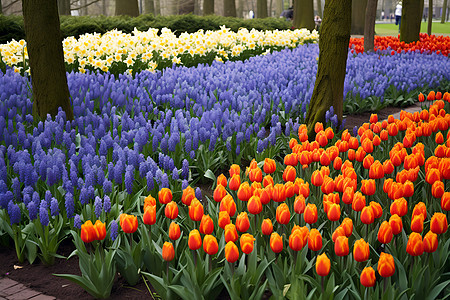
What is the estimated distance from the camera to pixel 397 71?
388 inches

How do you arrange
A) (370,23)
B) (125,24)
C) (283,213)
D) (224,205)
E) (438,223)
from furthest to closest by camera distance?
(125,24) < (370,23) < (224,205) < (283,213) < (438,223)

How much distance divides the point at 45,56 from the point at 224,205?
3499mm

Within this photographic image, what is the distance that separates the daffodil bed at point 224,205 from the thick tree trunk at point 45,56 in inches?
10.0

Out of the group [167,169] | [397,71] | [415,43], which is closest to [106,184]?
[167,169]

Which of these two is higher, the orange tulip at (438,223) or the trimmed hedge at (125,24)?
the trimmed hedge at (125,24)

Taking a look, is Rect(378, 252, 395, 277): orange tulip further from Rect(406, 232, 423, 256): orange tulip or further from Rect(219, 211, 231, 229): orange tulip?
Rect(219, 211, 231, 229): orange tulip

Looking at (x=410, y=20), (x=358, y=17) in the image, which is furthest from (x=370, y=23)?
(x=358, y=17)

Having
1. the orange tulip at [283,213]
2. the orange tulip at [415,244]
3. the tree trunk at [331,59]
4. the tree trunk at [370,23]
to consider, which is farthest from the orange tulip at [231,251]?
the tree trunk at [370,23]

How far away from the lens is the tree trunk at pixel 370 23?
1166 centimetres

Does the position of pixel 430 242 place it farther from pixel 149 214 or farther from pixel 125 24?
pixel 125 24

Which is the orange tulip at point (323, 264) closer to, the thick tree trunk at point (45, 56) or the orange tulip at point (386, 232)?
the orange tulip at point (386, 232)

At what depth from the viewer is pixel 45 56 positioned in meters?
5.50

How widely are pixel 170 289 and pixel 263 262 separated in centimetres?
52

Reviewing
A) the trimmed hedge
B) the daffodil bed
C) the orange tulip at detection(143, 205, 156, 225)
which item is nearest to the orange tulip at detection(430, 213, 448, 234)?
the daffodil bed
